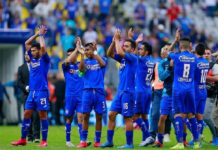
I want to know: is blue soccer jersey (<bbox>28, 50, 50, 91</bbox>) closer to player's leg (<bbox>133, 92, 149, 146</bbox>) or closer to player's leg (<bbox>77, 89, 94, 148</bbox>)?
player's leg (<bbox>77, 89, 94, 148</bbox>)

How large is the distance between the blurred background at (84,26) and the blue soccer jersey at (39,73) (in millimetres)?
10015

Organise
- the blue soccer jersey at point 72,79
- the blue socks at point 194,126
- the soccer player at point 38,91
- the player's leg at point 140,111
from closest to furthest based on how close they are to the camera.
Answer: the blue socks at point 194,126 → the soccer player at point 38,91 → the player's leg at point 140,111 → the blue soccer jersey at point 72,79

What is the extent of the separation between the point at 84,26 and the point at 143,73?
15.5 meters

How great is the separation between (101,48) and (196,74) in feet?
45.0

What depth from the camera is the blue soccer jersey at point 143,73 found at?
15.7 m

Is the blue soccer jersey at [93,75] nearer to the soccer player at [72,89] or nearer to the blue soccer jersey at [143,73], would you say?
the soccer player at [72,89]

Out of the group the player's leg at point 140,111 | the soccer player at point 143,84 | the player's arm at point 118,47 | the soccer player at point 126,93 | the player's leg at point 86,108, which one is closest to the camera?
the player's arm at point 118,47

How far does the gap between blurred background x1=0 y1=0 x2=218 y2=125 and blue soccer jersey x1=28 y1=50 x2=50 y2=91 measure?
394 inches

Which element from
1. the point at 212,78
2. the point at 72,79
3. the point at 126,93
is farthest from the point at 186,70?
the point at 72,79

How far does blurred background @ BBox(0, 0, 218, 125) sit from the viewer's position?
2641 cm

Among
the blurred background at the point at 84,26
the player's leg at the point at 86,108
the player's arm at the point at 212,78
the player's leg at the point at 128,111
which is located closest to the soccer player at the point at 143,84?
the player's leg at the point at 128,111

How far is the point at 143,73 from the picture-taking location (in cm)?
1573

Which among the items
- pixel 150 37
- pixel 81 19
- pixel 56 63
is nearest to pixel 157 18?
pixel 150 37

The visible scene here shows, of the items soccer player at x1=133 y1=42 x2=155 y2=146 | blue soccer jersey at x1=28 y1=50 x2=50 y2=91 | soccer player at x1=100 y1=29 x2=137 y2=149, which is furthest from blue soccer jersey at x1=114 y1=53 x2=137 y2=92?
blue soccer jersey at x1=28 y1=50 x2=50 y2=91
